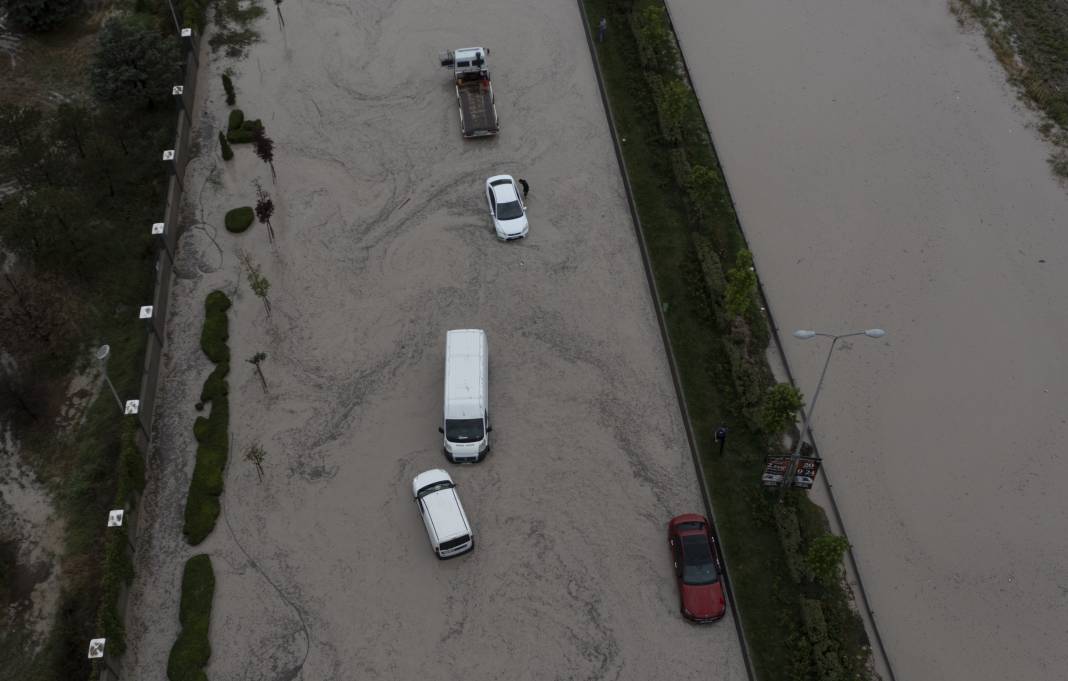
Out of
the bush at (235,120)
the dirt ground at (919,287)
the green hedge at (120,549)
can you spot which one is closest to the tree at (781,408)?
the dirt ground at (919,287)

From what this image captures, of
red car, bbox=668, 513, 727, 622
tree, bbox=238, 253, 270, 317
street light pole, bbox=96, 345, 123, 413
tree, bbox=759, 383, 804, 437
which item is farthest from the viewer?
tree, bbox=238, 253, 270, 317

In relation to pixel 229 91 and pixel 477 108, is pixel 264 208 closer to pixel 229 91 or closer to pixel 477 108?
pixel 229 91

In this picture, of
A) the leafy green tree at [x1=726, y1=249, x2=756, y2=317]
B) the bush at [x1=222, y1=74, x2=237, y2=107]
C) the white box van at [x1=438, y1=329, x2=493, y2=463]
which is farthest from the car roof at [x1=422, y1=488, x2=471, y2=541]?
the bush at [x1=222, y1=74, x2=237, y2=107]

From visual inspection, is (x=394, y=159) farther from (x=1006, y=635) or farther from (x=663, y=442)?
(x=1006, y=635)

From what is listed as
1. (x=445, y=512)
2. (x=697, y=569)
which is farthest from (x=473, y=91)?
(x=697, y=569)

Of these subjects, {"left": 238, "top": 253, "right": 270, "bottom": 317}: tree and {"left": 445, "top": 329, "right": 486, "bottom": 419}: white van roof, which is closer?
{"left": 445, "top": 329, "right": 486, "bottom": 419}: white van roof

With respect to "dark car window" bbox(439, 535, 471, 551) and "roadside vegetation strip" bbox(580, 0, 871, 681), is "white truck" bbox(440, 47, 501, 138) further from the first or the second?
"dark car window" bbox(439, 535, 471, 551)
